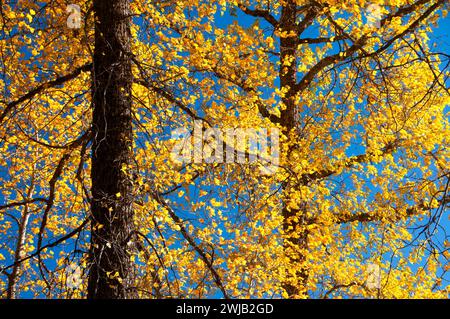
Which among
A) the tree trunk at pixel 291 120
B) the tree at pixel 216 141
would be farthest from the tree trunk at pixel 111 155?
the tree trunk at pixel 291 120

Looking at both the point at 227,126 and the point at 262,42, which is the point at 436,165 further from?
the point at 227,126

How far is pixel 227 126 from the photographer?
18.4 ft

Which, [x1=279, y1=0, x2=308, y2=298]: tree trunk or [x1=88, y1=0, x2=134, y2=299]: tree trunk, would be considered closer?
[x1=88, y1=0, x2=134, y2=299]: tree trunk

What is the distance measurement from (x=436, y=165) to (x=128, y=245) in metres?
6.45

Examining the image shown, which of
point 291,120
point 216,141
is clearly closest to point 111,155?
point 216,141

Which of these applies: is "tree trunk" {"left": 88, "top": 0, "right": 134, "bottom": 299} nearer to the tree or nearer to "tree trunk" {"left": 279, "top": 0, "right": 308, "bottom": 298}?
the tree

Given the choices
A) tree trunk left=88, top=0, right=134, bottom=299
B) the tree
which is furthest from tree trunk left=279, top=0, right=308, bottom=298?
tree trunk left=88, top=0, right=134, bottom=299

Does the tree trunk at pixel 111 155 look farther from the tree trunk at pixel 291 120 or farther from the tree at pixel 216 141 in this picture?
the tree trunk at pixel 291 120

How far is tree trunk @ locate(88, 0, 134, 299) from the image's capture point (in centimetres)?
435

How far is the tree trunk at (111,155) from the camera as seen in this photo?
171 inches

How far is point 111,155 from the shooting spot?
457 centimetres
